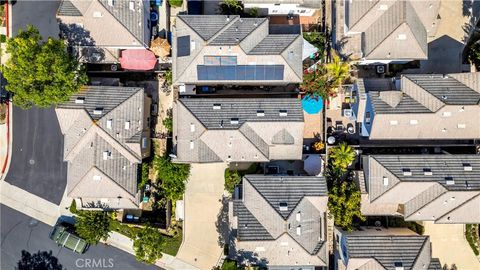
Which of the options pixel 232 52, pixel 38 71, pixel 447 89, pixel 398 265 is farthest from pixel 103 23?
pixel 398 265

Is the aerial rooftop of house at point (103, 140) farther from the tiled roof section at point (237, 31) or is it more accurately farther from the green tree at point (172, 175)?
the tiled roof section at point (237, 31)

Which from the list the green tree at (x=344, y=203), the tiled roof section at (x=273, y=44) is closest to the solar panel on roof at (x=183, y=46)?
the tiled roof section at (x=273, y=44)

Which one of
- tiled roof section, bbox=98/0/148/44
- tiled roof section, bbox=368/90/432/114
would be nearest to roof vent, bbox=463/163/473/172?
tiled roof section, bbox=368/90/432/114

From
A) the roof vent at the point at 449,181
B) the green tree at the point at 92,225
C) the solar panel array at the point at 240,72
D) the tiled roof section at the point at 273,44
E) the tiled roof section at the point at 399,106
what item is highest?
the tiled roof section at the point at 273,44

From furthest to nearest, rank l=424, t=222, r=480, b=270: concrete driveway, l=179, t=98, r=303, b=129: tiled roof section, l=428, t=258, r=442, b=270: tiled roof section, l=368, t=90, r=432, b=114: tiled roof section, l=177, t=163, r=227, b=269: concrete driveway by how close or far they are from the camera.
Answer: l=177, t=163, r=227, b=269: concrete driveway → l=424, t=222, r=480, b=270: concrete driveway → l=428, t=258, r=442, b=270: tiled roof section → l=179, t=98, r=303, b=129: tiled roof section → l=368, t=90, r=432, b=114: tiled roof section

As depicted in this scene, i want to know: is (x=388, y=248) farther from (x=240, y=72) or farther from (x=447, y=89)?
(x=240, y=72)

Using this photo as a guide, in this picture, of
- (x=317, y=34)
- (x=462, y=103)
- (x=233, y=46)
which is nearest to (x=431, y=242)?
(x=462, y=103)

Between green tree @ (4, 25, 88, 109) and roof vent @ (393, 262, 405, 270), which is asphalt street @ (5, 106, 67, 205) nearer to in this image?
green tree @ (4, 25, 88, 109)
